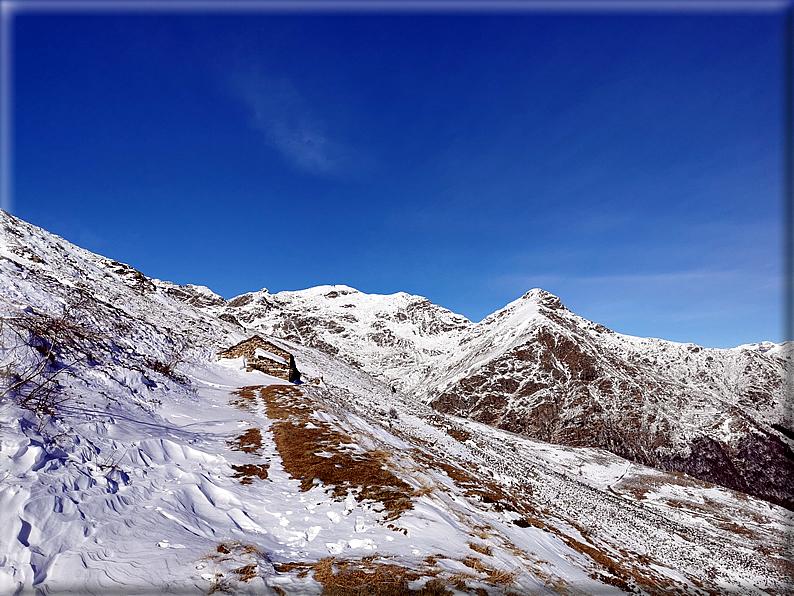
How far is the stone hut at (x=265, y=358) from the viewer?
30.7 m

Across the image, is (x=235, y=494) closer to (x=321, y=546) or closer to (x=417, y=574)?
(x=321, y=546)

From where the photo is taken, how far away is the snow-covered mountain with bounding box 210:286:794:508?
61.2 meters

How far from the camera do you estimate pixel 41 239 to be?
145 ft

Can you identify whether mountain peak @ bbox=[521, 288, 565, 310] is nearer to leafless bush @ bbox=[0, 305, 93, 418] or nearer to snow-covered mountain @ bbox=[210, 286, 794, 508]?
snow-covered mountain @ bbox=[210, 286, 794, 508]

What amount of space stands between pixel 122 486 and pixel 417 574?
695 cm

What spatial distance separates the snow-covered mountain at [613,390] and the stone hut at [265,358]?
1481 inches

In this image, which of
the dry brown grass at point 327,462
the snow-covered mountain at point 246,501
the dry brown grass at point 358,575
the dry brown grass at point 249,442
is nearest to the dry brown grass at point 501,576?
the snow-covered mountain at point 246,501

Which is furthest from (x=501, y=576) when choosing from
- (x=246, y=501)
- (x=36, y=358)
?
(x=36, y=358)

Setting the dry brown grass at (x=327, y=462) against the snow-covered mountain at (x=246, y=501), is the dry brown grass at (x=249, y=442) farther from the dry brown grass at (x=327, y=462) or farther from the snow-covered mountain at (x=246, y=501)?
the snow-covered mountain at (x=246, y=501)

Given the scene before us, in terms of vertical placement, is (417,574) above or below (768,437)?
below

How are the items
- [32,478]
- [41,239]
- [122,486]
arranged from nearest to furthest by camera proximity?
[32,478] < [122,486] < [41,239]

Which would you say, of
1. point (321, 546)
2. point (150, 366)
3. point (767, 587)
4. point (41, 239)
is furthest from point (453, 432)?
point (41, 239)

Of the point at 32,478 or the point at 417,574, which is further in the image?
the point at 32,478

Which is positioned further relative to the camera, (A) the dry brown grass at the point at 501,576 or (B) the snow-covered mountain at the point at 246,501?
(A) the dry brown grass at the point at 501,576
